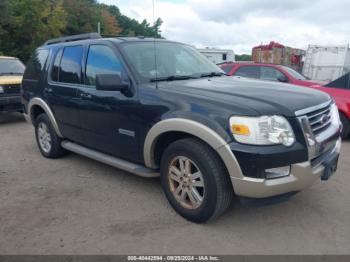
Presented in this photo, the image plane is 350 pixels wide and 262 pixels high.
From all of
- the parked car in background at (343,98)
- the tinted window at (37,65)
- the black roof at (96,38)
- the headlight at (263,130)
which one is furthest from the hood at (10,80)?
the headlight at (263,130)

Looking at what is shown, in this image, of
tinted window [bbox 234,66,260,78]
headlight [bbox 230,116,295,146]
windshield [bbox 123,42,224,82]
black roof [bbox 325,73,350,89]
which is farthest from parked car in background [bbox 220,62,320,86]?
headlight [bbox 230,116,295,146]

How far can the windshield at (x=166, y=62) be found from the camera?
3.79m

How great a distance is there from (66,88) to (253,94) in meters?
2.68

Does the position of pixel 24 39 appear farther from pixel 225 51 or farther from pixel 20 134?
pixel 20 134

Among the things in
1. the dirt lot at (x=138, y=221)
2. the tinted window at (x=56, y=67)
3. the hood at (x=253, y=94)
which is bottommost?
the dirt lot at (x=138, y=221)

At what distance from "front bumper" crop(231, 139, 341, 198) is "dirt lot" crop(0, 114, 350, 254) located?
487 mm

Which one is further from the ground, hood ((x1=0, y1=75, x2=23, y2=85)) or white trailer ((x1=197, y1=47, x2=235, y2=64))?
white trailer ((x1=197, y1=47, x2=235, y2=64))

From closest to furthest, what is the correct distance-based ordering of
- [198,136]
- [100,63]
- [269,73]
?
[198,136]
[100,63]
[269,73]

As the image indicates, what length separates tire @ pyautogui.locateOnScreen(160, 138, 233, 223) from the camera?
3.00 metres

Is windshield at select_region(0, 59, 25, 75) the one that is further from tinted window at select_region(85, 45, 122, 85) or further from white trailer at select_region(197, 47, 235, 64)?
white trailer at select_region(197, 47, 235, 64)

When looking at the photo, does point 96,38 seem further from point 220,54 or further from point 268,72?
point 220,54

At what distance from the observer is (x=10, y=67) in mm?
9648

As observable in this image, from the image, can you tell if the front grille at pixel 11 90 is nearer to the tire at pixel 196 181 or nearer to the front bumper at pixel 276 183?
the tire at pixel 196 181

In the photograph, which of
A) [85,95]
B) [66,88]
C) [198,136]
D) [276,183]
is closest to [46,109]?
[66,88]
